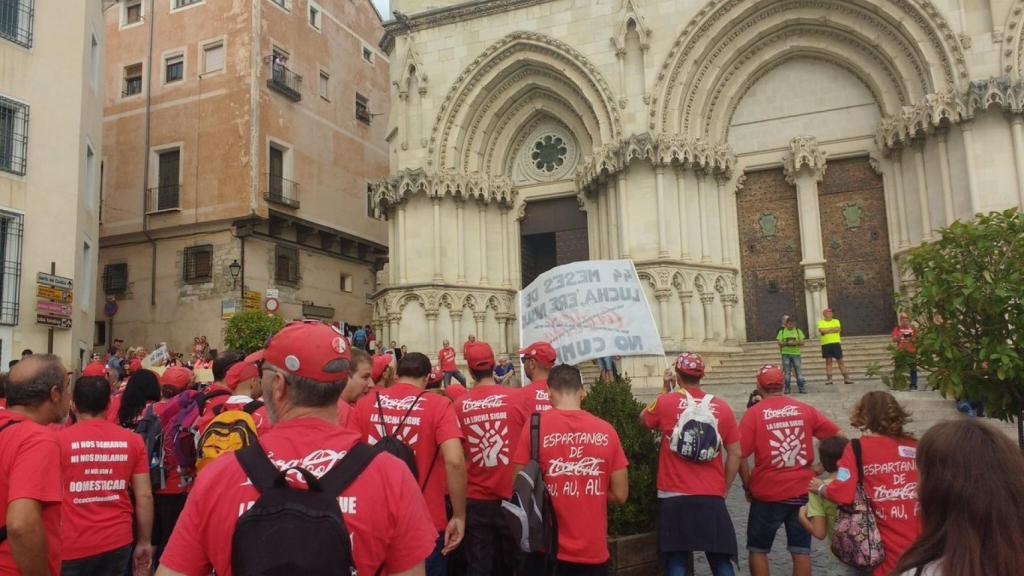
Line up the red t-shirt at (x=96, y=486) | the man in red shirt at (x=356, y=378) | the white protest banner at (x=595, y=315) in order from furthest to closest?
the white protest banner at (x=595, y=315), the man in red shirt at (x=356, y=378), the red t-shirt at (x=96, y=486)

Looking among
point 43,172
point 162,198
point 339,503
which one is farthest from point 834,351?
point 162,198

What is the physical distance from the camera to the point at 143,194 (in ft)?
83.6

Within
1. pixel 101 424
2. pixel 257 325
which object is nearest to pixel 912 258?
pixel 101 424

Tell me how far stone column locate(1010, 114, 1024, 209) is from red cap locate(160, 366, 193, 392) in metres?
15.4

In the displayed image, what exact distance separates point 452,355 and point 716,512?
12323 mm

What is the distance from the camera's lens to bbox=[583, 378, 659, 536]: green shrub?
242 inches

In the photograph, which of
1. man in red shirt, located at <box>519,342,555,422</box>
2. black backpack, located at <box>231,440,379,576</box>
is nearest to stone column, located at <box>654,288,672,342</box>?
man in red shirt, located at <box>519,342,555,422</box>

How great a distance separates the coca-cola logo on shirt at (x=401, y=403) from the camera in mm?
4559

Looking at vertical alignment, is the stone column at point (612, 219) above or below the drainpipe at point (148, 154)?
below

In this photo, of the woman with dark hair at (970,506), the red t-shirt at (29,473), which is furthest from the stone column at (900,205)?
the red t-shirt at (29,473)

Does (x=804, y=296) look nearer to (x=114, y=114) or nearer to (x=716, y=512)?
(x=716, y=512)

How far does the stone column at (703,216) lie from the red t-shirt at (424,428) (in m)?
14.3

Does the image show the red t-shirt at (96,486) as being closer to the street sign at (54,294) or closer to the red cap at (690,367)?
the red cap at (690,367)

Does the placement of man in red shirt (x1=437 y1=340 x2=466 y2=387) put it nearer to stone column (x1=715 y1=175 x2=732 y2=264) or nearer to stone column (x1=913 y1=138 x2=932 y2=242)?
stone column (x1=715 y1=175 x2=732 y2=264)
